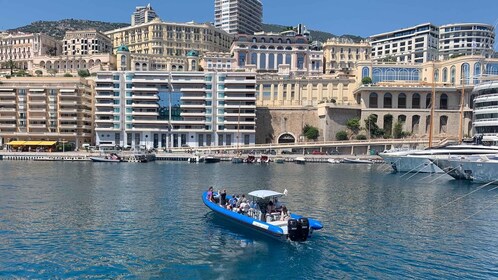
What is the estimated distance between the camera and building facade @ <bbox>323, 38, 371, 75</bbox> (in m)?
146

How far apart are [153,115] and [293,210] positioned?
81842 millimetres

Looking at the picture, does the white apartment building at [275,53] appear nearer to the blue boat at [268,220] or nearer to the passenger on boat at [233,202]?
the passenger on boat at [233,202]

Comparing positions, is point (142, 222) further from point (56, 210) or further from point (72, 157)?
point (72, 157)

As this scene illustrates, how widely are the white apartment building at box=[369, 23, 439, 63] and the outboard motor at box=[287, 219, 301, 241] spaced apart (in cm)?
13913

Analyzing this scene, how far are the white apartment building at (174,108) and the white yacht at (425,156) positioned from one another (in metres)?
45.4

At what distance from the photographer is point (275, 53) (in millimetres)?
139500

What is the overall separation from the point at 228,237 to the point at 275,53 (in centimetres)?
11756

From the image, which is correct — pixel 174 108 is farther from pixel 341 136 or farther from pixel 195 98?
pixel 341 136

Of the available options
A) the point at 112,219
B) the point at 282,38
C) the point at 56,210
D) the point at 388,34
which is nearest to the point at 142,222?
the point at 112,219

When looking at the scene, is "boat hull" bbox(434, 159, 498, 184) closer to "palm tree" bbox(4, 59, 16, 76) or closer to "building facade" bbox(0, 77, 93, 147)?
"building facade" bbox(0, 77, 93, 147)

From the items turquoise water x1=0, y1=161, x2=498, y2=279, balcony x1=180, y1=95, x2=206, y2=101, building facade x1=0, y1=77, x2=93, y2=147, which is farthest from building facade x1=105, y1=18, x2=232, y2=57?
turquoise water x1=0, y1=161, x2=498, y2=279

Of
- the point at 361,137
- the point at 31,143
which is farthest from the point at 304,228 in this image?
the point at 31,143

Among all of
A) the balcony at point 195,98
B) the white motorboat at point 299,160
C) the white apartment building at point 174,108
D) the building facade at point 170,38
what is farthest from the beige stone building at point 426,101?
the building facade at point 170,38

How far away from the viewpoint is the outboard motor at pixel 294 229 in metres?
25.2
